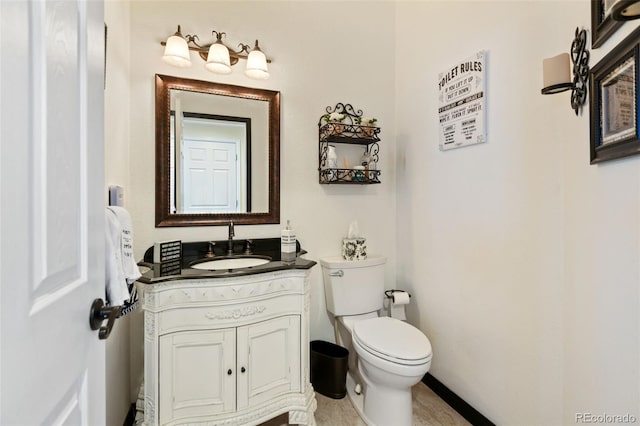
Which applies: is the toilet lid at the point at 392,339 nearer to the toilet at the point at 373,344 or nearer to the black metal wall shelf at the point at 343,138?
the toilet at the point at 373,344

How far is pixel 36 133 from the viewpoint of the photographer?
51cm

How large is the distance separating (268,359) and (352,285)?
28.7 inches

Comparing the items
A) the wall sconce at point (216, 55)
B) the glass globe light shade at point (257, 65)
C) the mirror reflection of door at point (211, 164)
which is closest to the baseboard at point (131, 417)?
the mirror reflection of door at point (211, 164)

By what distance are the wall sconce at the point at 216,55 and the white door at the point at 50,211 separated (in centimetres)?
99

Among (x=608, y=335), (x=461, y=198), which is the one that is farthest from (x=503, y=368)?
(x=461, y=198)

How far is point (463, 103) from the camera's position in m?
1.79

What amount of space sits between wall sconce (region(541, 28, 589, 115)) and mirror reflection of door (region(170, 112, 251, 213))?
1539mm

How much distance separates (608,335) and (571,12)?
122cm

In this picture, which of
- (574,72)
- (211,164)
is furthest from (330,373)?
(574,72)

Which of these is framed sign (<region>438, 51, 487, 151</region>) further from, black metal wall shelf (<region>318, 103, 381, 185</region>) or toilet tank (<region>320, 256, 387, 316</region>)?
toilet tank (<region>320, 256, 387, 316</region>)

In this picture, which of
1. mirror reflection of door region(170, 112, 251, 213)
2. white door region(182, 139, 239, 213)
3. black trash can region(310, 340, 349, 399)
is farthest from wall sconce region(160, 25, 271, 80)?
black trash can region(310, 340, 349, 399)

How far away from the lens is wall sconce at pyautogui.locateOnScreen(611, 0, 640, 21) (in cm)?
61

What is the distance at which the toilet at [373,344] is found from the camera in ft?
5.05

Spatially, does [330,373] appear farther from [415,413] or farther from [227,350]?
[227,350]
